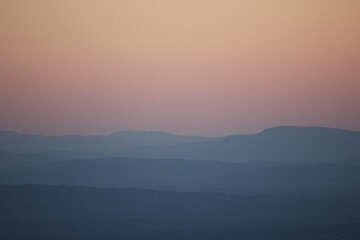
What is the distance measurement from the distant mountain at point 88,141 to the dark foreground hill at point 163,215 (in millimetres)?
379

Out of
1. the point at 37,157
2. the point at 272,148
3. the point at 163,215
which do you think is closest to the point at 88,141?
the point at 37,157

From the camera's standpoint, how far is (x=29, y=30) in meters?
5.75

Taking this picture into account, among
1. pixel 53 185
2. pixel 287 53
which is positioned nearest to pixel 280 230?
pixel 287 53

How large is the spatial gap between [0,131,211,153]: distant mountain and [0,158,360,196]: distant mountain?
134 mm

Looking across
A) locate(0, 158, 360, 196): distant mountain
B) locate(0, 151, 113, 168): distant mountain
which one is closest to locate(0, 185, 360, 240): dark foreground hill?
locate(0, 158, 360, 196): distant mountain

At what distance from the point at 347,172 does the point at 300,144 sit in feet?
1.68

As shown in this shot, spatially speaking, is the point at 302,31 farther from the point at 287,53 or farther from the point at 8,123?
the point at 8,123

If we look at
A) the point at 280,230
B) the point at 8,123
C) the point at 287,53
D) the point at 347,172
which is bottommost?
the point at 280,230

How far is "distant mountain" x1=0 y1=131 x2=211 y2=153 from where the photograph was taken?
574cm

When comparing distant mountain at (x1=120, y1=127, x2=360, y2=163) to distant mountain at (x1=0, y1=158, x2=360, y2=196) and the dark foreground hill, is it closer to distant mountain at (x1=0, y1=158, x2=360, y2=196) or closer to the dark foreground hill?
distant mountain at (x1=0, y1=158, x2=360, y2=196)

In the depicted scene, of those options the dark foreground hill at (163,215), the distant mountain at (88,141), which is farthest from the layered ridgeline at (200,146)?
the dark foreground hill at (163,215)

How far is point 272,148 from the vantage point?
19.1 ft

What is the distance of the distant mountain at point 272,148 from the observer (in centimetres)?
580

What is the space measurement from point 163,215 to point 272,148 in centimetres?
122
